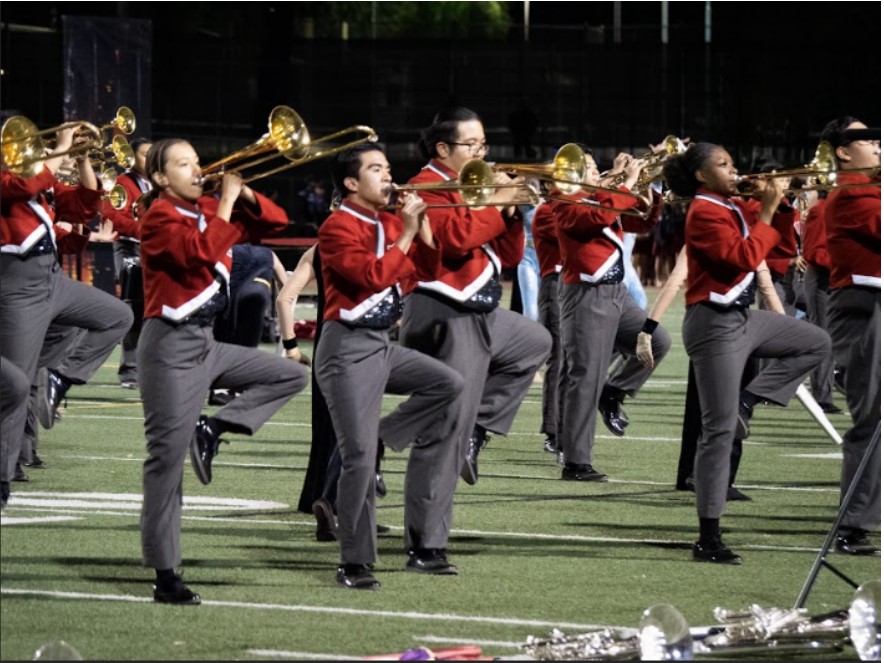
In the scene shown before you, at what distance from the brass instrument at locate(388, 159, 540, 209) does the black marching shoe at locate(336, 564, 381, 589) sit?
4.59 feet

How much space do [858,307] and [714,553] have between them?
1231 mm

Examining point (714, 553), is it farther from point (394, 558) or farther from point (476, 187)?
point (476, 187)

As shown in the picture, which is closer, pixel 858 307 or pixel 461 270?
pixel 461 270

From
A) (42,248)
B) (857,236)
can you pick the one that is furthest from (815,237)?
(42,248)

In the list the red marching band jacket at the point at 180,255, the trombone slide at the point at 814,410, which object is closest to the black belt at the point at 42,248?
the red marching band jacket at the point at 180,255

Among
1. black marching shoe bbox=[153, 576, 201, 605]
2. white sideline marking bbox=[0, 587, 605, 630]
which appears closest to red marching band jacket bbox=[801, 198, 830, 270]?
white sideline marking bbox=[0, 587, 605, 630]

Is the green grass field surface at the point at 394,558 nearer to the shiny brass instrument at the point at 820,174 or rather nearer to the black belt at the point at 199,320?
the black belt at the point at 199,320

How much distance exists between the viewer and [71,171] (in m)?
9.90

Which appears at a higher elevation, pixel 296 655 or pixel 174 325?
pixel 174 325

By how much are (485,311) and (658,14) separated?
102 feet

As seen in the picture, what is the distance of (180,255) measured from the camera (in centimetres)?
665

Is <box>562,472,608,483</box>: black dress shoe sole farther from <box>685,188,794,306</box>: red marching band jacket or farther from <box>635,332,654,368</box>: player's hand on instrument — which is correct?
<box>685,188,794,306</box>: red marching band jacket

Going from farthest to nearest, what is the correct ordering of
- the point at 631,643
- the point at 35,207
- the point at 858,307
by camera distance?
the point at 35,207, the point at 858,307, the point at 631,643

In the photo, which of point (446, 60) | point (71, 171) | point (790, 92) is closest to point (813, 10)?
point (790, 92)
